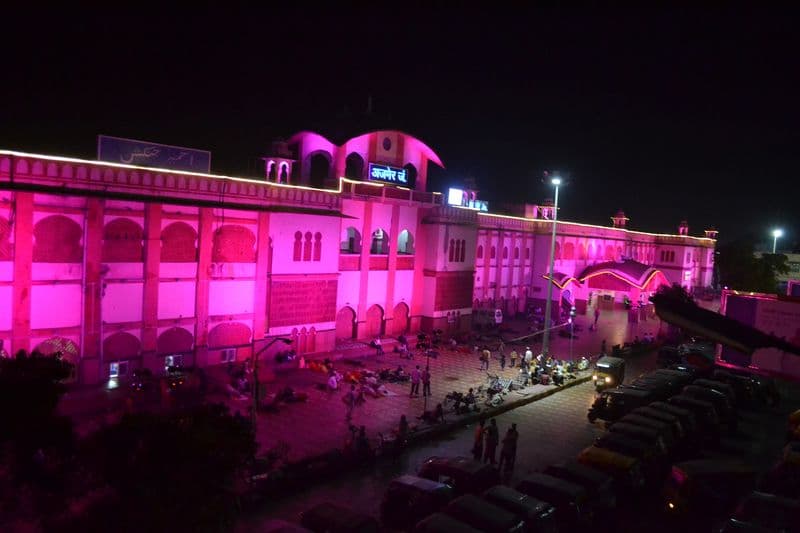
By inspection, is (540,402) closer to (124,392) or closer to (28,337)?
(124,392)

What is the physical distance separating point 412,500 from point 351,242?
25.0 m

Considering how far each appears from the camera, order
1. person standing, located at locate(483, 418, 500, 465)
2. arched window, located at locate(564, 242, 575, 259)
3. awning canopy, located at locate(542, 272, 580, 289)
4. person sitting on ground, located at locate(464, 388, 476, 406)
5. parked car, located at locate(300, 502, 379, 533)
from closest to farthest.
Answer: parked car, located at locate(300, 502, 379, 533)
person standing, located at locate(483, 418, 500, 465)
person sitting on ground, located at locate(464, 388, 476, 406)
awning canopy, located at locate(542, 272, 580, 289)
arched window, located at locate(564, 242, 575, 259)

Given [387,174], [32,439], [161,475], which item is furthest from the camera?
[387,174]

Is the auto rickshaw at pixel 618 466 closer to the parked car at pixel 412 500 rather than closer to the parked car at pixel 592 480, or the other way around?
the parked car at pixel 592 480

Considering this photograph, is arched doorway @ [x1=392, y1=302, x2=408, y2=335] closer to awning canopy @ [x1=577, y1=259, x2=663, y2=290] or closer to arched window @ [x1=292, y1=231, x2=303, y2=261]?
arched window @ [x1=292, y1=231, x2=303, y2=261]

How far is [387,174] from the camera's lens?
3500 cm

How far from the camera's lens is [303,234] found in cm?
2941

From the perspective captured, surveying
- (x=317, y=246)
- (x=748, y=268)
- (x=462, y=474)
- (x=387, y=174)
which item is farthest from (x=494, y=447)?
(x=748, y=268)

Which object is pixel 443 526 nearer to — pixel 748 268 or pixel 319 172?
pixel 319 172

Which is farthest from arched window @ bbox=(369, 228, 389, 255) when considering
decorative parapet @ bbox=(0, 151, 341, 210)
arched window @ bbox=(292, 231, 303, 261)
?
decorative parapet @ bbox=(0, 151, 341, 210)

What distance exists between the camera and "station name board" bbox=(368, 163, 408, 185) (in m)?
34.3

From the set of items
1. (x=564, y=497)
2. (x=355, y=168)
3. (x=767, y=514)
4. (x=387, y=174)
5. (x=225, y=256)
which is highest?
(x=355, y=168)

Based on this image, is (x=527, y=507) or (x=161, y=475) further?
(x=527, y=507)

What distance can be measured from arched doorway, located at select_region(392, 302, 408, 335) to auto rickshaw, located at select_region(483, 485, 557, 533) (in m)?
23.8
